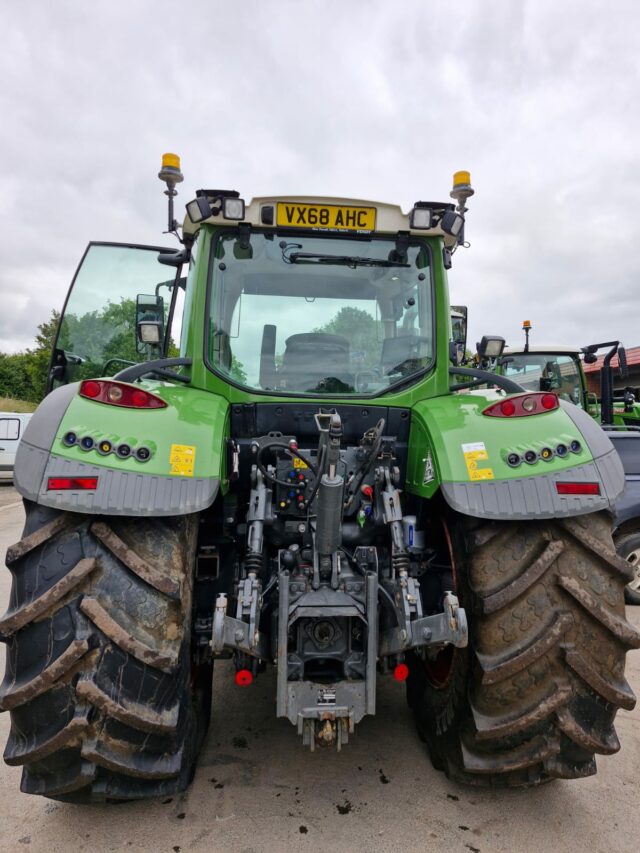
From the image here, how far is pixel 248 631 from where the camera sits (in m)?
1.95

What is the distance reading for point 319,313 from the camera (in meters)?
2.80

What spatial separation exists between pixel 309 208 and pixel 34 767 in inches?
98.8

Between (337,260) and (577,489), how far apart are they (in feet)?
5.14

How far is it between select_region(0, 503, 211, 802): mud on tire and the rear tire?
15.1 ft

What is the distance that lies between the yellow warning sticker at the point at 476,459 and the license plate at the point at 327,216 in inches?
49.0

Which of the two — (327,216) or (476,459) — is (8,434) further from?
(476,459)

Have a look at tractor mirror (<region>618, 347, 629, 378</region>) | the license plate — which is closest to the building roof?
tractor mirror (<region>618, 347, 629, 378</region>)

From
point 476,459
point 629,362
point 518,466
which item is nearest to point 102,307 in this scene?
point 476,459

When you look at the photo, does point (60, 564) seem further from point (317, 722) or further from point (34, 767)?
point (317, 722)

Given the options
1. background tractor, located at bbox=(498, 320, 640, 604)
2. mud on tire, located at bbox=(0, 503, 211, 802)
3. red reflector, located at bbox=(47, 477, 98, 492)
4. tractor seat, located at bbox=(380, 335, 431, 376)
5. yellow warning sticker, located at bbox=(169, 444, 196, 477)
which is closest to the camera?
mud on tire, located at bbox=(0, 503, 211, 802)

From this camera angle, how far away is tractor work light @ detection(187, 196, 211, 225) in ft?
8.46

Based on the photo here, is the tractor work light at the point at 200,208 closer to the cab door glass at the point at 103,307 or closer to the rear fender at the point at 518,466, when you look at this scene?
the rear fender at the point at 518,466

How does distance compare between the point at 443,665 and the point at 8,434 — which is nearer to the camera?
the point at 443,665

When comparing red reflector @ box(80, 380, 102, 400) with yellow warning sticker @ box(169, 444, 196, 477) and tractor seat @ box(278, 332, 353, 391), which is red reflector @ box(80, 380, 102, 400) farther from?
tractor seat @ box(278, 332, 353, 391)
